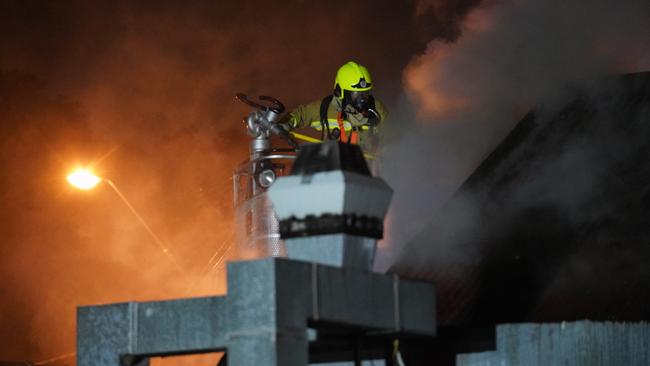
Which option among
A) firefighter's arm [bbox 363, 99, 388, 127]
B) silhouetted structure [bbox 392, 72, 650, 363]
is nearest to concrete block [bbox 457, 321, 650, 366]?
silhouetted structure [bbox 392, 72, 650, 363]

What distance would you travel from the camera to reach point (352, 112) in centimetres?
1438

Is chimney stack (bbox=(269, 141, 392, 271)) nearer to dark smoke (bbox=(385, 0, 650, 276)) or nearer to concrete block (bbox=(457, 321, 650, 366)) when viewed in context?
concrete block (bbox=(457, 321, 650, 366))

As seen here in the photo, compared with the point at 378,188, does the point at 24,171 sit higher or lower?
higher

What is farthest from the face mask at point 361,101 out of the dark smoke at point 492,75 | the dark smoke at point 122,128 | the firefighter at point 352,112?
the dark smoke at point 122,128

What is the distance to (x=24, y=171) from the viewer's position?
870 inches

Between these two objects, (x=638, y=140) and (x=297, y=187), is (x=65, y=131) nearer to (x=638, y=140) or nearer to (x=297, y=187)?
(x=638, y=140)

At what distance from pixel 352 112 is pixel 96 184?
8.45m

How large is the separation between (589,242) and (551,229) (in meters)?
0.49

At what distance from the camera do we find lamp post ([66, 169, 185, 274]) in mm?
21875

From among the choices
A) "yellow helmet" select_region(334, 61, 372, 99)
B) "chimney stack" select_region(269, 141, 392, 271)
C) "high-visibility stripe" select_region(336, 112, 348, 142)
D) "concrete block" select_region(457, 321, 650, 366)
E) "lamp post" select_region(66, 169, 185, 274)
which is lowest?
"concrete block" select_region(457, 321, 650, 366)

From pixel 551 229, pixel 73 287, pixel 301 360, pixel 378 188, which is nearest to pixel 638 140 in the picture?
pixel 551 229

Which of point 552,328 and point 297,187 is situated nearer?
point 297,187

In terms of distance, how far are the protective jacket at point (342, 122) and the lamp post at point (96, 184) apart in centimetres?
740

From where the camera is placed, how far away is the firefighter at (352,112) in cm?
1434
